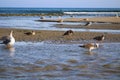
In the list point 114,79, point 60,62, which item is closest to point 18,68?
point 60,62

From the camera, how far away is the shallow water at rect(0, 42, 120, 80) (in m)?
10.5

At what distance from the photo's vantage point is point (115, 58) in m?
14.0

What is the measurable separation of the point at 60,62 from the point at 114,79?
342 centimetres

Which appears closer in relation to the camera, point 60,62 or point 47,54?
point 60,62

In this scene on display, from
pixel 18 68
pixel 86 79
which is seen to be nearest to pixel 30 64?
pixel 18 68

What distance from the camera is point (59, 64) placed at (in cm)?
1267

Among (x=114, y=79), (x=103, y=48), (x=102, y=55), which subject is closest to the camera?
(x=114, y=79)

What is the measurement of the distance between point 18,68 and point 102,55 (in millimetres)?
4558

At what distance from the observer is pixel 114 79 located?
10.0m

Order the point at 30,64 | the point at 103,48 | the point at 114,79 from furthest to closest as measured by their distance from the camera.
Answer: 1. the point at 103,48
2. the point at 30,64
3. the point at 114,79

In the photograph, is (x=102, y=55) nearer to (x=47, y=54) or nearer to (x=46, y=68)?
(x=47, y=54)

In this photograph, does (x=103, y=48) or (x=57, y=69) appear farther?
(x=103, y=48)

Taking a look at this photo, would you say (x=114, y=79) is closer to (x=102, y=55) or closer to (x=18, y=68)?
(x=18, y=68)

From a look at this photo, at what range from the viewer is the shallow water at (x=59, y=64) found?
413 inches
